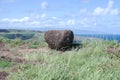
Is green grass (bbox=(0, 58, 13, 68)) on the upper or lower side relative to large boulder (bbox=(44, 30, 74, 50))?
lower

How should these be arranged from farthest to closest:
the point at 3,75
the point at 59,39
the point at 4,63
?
1. the point at 59,39
2. the point at 4,63
3. the point at 3,75

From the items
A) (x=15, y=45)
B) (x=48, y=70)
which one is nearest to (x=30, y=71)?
(x=48, y=70)

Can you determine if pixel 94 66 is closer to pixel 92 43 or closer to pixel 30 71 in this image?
pixel 30 71

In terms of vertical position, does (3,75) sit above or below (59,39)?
below

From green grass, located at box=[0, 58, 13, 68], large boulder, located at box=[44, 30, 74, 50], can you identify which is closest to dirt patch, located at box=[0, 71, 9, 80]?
green grass, located at box=[0, 58, 13, 68]

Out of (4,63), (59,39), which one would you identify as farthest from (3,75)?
(59,39)

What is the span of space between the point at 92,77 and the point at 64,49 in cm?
1077

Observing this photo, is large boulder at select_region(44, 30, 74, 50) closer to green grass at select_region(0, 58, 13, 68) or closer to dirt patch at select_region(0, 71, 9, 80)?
green grass at select_region(0, 58, 13, 68)

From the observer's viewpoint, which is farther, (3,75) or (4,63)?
(4,63)

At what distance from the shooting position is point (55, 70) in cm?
923

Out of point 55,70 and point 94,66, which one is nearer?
point 55,70

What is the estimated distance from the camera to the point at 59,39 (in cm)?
2038

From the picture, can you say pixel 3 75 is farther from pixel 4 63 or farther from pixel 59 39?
pixel 59 39

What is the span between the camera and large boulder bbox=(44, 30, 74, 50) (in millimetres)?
20237
